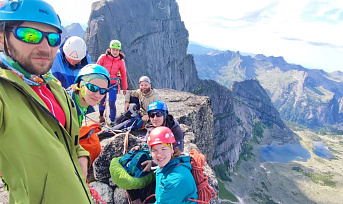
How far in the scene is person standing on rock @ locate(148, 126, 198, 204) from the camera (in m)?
4.99

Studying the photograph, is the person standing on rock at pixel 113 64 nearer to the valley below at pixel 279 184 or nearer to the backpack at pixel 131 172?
the backpack at pixel 131 172

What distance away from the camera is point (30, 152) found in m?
2.35

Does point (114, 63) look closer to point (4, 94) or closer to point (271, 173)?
point (4, 94)

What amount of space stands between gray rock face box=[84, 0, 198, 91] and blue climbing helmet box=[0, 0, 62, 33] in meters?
72.9

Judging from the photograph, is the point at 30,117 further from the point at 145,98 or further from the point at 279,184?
the point at 279,184

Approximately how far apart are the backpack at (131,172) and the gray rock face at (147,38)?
229 feet

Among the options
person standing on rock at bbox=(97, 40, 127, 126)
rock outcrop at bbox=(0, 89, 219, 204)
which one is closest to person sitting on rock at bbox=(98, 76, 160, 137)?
rock outcrop at bbox=(0, 89, 219, 204)

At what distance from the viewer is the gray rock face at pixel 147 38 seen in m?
89.8

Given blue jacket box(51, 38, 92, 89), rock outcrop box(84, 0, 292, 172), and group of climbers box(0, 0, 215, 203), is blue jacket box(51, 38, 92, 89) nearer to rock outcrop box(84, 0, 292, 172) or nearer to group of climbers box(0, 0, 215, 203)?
group of climbers box(0, 0, 215, 203)

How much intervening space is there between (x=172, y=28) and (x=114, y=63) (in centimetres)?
14313

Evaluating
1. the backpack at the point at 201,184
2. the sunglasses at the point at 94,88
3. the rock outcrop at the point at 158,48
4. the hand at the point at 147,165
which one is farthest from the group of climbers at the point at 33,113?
the rock outcrop at the point at 158,48

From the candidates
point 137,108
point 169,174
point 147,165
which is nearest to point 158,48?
point 137,108

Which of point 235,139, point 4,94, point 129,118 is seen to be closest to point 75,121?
point 4,94

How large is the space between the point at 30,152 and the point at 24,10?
1869 millimetres
